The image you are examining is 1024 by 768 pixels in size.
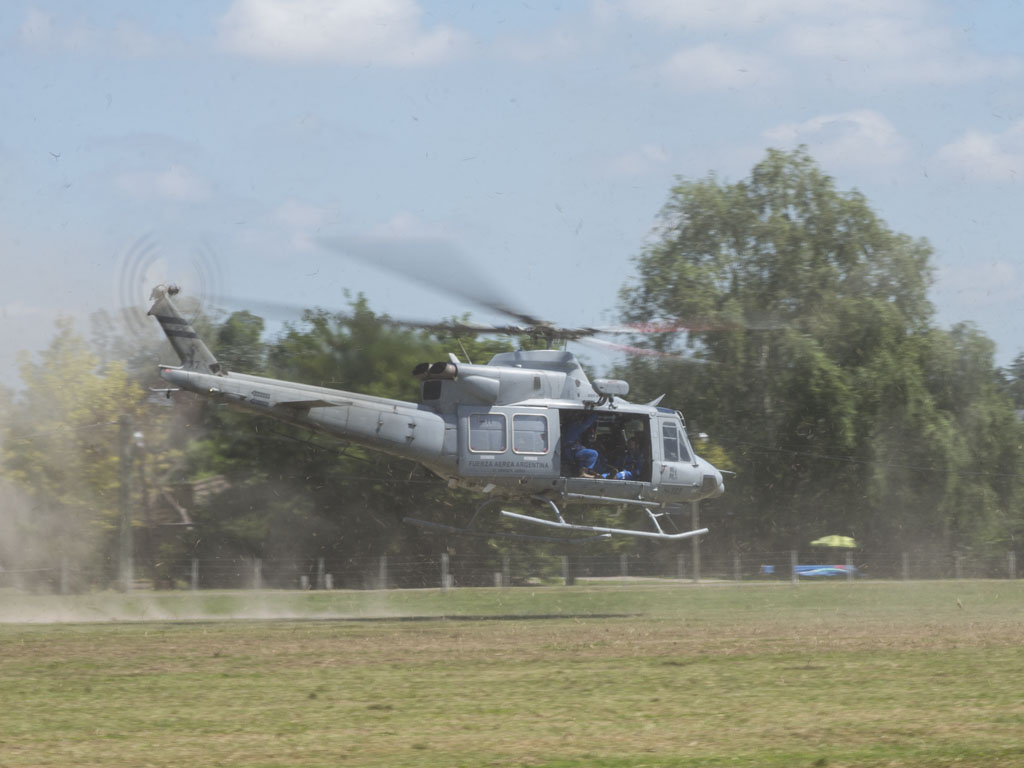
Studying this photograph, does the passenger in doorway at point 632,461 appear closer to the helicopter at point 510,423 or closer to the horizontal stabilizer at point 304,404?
the helicopter at point 510,423

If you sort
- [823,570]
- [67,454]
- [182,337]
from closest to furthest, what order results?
[182,337] → [67,454] → [823,570]

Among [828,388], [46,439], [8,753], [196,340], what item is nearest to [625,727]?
[8,753]

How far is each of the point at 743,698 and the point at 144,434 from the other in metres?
33.2

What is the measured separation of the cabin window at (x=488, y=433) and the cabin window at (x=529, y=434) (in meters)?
0.21

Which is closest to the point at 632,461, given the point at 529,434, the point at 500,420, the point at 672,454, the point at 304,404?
the point at 672,454

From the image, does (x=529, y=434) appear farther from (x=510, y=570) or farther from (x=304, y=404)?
(x=510, y=570)

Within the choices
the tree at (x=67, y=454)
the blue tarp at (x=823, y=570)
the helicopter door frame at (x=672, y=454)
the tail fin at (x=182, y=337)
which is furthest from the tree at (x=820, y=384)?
the tail fin at (x=182, y=337)

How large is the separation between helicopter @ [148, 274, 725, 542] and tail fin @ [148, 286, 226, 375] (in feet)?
0.06

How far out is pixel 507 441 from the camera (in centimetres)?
2372

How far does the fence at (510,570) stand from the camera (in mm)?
44000

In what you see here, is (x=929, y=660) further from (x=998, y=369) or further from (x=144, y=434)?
(x=998, y=369)

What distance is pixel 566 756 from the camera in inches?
371

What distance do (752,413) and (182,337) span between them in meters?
43.2

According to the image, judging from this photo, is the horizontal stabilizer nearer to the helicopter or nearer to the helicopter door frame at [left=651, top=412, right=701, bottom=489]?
the helicopter
